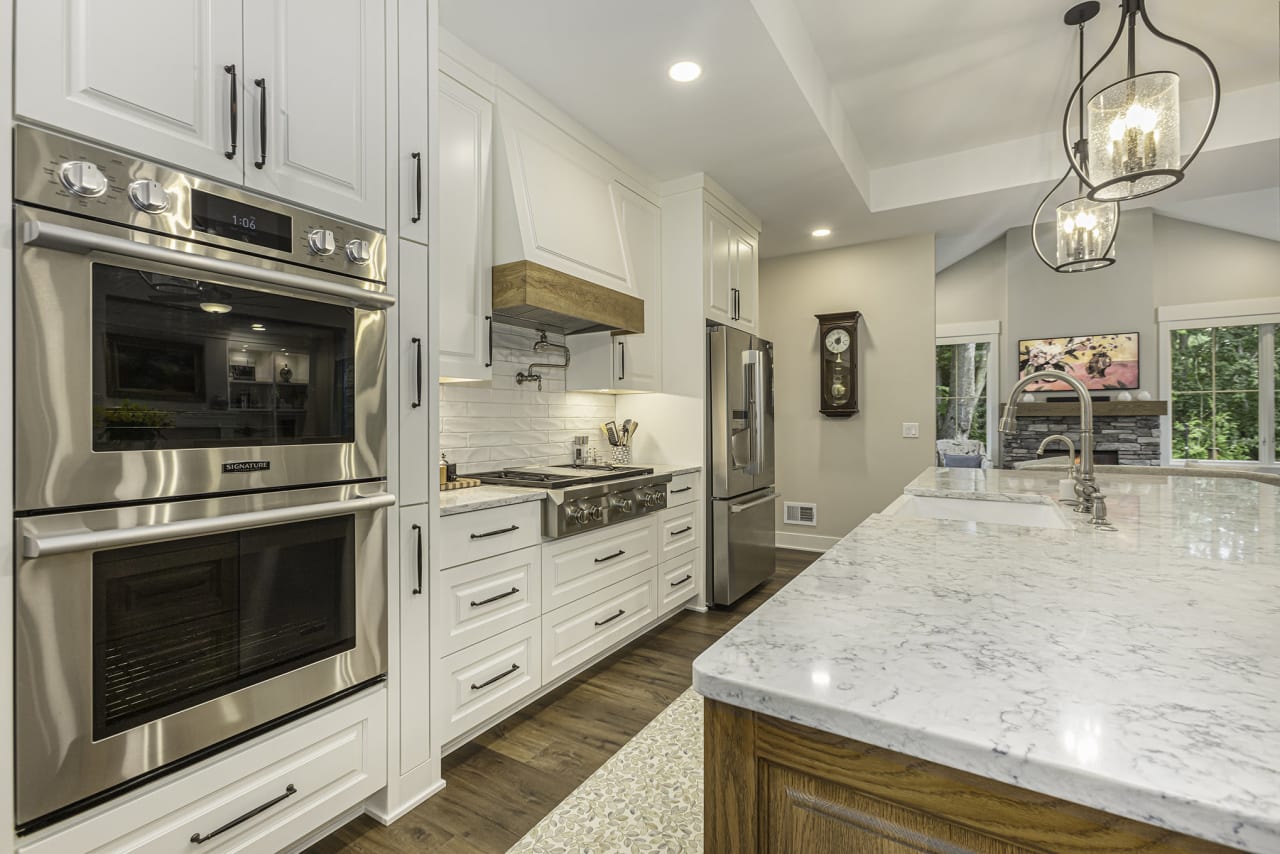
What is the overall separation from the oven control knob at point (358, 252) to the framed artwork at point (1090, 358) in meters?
6.02

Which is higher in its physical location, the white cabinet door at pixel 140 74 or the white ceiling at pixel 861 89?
the white ceiling at pixel 861 89

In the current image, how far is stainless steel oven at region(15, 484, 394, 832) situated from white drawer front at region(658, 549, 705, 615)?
1.77m

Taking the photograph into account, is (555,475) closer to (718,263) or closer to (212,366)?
(212,366)

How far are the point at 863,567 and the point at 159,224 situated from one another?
153cm

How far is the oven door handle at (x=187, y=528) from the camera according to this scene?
1.08 m

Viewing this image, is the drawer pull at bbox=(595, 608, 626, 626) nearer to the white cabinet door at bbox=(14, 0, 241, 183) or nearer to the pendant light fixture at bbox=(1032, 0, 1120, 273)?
the white cabinet door at bbox=(14, 0, 241, 183)

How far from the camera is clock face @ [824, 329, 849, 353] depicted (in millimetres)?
5008

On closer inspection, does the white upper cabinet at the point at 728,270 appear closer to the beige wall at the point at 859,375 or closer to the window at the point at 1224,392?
the beige wall at the point at 859,375

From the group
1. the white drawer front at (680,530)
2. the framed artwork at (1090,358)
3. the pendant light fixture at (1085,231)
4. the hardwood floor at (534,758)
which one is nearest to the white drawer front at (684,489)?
the white drawer front at (680,530)

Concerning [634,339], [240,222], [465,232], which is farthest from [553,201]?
[240,222]

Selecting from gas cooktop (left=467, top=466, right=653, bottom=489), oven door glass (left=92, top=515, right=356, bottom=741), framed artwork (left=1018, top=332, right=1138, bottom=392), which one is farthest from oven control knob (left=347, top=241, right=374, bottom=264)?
framed artwork (left=1018, top=332, right=1138, bottom=392)

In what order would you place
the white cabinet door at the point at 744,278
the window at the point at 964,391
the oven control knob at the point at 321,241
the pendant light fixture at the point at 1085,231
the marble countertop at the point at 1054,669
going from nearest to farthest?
the marble countertop at the point at 1054,669, the oven control knob at the point at 321,241, the pendant light fixture at the point at 1085,231, the white cabinet door at the point at 744,278, the window at the point at 964,391

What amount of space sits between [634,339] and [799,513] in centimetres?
260

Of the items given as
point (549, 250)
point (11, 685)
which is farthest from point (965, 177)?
point (11, 685)
